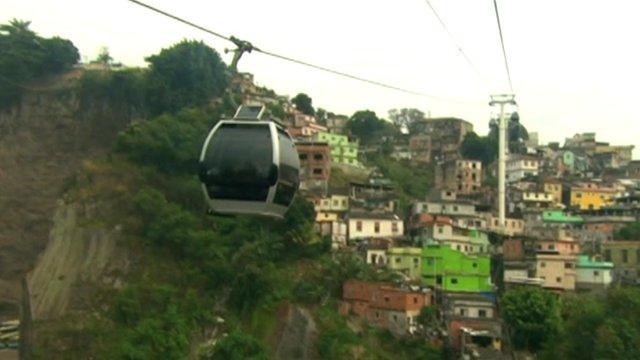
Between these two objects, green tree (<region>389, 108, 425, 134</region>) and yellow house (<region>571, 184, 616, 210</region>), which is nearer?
yellow house (<region>571, 184, 616, 210</region>)

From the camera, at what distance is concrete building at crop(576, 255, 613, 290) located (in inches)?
869

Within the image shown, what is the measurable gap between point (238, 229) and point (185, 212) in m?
1.78

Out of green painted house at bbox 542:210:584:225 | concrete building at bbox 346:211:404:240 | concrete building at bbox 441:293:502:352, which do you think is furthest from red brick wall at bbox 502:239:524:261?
green painted house at bbox 542:210:584:225

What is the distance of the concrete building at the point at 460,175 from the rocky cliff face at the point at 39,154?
11724 millimetres

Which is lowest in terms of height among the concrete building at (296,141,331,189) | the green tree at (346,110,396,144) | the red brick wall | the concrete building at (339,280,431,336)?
the concrete building at (339,280,431,336)

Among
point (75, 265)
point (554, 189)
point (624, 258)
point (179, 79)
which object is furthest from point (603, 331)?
point (179, 79)

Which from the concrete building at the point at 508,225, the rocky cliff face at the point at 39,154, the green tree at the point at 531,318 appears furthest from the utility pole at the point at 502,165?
the rocky cliff face at the point at 39,154

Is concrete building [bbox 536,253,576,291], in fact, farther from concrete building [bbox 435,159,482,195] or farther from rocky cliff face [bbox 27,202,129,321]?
rocky cliff face [bbox 27,202,129,321]

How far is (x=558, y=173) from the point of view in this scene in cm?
3309

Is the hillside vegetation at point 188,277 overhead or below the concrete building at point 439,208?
below

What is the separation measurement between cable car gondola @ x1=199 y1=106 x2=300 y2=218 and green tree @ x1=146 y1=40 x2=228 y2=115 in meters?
25.0

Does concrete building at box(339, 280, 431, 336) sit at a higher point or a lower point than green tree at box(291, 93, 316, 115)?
lower

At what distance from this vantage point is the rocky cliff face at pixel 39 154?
27.9 meters

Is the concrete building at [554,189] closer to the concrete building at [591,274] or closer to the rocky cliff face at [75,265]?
the concrete building at [591,274]
